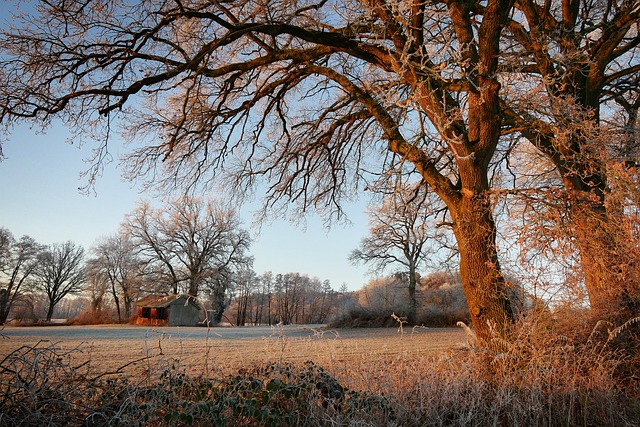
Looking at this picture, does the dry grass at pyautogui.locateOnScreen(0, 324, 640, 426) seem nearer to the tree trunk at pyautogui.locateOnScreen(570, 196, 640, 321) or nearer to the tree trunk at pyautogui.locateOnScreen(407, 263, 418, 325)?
the tree trunk at pyautogui.locateOnScreen(570, 196, 640, 321)

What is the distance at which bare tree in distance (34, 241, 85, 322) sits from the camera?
50.7m

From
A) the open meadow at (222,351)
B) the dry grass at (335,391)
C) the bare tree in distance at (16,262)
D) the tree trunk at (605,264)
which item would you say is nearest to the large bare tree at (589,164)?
the tree trunk at (605,264)

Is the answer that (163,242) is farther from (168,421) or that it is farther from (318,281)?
(318,281)

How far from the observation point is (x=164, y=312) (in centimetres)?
3431

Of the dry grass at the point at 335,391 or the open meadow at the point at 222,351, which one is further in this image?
the open meadow at the point at 222,351

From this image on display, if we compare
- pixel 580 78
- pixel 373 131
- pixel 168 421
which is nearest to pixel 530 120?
pixel 580 78

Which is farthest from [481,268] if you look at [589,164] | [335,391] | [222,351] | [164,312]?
[164,312]

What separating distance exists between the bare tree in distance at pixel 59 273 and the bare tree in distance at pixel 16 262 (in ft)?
4.87

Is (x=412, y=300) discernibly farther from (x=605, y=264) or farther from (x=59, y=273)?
(x=59, y=273)

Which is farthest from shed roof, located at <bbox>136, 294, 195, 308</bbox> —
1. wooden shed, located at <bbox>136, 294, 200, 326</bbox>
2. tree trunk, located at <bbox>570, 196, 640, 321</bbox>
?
tree trunk, located at <bbox>570, 196, 640, 321</bbox>

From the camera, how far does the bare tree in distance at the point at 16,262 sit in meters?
42.3

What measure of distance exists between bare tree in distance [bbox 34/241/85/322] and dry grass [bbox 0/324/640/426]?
187ft

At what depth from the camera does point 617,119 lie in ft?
32.5

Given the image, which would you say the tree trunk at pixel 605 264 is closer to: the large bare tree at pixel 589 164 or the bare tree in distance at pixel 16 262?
the large bare tree at pixel 589 164
